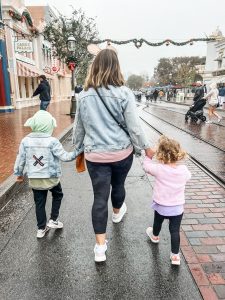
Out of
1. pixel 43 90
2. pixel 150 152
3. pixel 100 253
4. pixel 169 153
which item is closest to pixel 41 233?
pixel 100 253

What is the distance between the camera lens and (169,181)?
2.70m

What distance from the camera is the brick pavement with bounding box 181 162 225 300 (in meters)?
2.51

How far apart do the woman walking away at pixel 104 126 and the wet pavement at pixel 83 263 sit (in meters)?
0.25

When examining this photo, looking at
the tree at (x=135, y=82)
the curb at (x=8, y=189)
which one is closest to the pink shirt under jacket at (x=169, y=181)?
the curb at (x=8, y=189)

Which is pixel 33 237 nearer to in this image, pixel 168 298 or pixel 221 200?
pixel 168 298

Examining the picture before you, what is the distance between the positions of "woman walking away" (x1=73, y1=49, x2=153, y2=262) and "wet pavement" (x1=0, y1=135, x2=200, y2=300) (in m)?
0.25

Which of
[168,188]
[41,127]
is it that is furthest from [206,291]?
[41,127]

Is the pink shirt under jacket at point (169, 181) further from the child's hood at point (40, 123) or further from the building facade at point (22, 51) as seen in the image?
the building facade at point (22, 51)

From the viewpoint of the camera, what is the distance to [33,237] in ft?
10.9

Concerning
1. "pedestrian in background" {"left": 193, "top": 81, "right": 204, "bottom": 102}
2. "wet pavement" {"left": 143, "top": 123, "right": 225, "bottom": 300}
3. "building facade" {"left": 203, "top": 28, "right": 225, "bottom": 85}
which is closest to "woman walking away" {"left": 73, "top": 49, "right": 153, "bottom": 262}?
"wet pavement" {"left": 143, "top": 123, "right": 225, "bottom": 300}

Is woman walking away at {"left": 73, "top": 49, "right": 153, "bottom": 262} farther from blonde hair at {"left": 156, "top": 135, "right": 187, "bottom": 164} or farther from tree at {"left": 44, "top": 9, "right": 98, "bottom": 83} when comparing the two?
tree at {"left": 44, "top": 9, "right": 98, "bottom": 83}

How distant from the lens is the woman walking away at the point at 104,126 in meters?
2.63

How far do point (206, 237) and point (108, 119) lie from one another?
1.73 meters

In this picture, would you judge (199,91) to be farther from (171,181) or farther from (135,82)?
(135,82)
